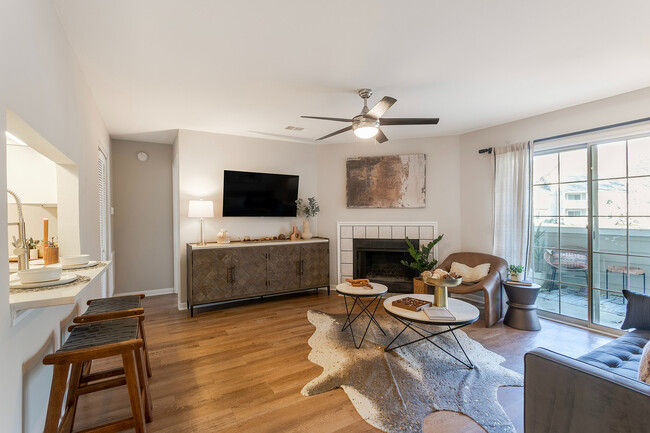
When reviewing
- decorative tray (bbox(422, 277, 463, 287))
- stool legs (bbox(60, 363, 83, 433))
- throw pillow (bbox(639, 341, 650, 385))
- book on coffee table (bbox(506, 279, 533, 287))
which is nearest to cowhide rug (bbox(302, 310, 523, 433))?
decorative tray (bbox(422, 277, 463, 287))

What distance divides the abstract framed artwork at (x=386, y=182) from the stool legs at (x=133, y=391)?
4.10 metres

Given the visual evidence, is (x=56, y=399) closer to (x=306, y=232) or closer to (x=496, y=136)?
(x=306, y=232)

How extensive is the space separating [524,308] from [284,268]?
3.15 metres

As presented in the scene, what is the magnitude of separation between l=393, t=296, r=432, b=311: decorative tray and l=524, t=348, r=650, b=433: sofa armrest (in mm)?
1296

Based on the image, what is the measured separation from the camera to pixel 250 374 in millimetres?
2611

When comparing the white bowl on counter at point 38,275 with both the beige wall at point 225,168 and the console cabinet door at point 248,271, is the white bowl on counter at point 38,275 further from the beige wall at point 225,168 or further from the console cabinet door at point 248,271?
the beige wall at point 225,168

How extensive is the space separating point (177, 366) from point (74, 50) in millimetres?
2639

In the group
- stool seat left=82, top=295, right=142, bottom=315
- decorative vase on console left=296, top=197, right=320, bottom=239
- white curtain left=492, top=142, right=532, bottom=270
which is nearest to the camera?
stool seat left=82, top=295, right=142, bottom=315

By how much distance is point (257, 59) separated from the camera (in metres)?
2.46

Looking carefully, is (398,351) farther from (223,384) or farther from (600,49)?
(600,49)

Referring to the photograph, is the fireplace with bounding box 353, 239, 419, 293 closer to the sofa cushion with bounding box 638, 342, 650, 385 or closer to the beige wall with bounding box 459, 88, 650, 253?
the beige wall with bounding box 459, 88, 650, 253

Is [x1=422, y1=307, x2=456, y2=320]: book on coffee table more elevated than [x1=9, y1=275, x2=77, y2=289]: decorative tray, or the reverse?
[x1=9, y1=275, x2=77, y2=289]: decorative tray

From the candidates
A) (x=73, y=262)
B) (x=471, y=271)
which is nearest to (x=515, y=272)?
(x=471, y=271)

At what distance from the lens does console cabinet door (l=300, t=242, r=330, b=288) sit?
4.93m
